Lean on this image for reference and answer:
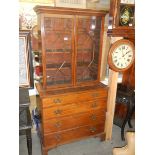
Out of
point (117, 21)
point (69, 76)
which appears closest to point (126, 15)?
point (117, 21)

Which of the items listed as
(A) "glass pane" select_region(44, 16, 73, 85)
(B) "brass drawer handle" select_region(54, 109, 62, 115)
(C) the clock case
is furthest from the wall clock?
(B) "brass drawer handle" select_region(54, 109, 62, 115)

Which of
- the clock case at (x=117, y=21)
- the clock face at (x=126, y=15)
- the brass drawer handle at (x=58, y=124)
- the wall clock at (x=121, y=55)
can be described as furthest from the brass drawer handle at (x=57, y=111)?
the clock face at (x=126, y=15)

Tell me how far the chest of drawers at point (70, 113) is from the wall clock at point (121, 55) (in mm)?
373

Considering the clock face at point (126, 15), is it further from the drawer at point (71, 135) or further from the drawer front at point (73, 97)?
the drawer at point (71, 135)

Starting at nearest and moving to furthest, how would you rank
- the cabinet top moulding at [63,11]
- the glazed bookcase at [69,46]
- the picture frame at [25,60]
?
the cabinet top moulding at [63,11] < the glazed bookcase at [69,46] < the picture frame at [25,60]

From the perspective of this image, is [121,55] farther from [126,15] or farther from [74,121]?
[74,121]

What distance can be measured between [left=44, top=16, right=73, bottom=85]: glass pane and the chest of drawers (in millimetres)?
197

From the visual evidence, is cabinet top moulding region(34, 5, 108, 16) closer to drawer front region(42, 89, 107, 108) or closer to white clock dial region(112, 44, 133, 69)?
white clock dial region(112, 44, 133, 69)

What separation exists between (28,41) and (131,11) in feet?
4.46

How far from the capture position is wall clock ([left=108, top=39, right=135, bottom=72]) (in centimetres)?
213

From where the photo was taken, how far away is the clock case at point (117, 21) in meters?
2.06

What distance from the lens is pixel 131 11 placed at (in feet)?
7.02
